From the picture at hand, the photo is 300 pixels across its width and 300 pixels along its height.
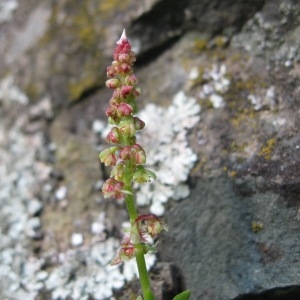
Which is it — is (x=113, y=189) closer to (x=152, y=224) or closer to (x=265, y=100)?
(x=152, y=224)

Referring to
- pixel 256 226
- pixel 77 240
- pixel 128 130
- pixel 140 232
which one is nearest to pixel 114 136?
pixel 128 130

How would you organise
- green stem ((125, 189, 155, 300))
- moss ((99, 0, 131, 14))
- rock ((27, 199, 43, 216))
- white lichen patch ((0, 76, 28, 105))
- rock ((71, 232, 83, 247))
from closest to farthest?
green stem ((125, 189, 155, 300))
rock ((71, 232, 83, 247))
rock ((27, 199, 43, 216))
moss ((99, 0, 131, 14))
white lichen patch ((0, 76, 28, 105))

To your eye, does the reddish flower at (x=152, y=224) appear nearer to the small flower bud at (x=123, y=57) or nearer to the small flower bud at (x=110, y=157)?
the small flower bud at (x=110, y=157)

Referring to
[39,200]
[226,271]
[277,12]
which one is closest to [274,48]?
[277,12]

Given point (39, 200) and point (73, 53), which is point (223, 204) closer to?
point (39, 200)

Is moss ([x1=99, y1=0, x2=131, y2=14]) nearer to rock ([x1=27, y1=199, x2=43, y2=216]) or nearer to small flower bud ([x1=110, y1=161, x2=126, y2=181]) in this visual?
rock ([x1=27, y1=199, x2=43, y2=216])

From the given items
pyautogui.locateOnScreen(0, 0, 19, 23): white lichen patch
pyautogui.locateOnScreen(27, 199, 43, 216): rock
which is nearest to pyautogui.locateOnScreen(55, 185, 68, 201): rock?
pyautogui.locateOnScreen(27, 199, 43, 216): rock

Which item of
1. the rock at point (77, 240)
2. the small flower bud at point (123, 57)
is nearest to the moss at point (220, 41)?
the small flower bud at point (123, 57)
